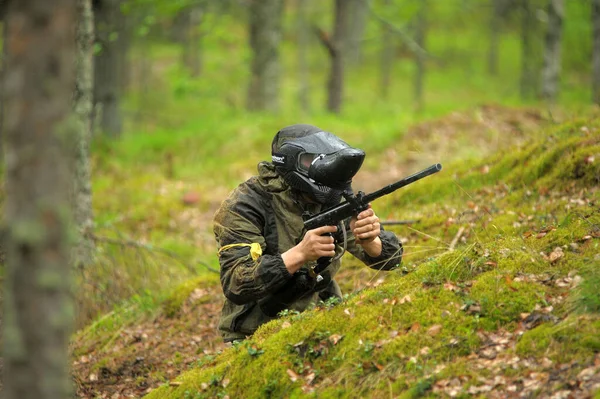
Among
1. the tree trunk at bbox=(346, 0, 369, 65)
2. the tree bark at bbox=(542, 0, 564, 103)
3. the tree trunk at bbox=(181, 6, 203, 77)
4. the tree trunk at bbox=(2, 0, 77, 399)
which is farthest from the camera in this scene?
the tree trunk at bbox=(346, 0, 369, 65)

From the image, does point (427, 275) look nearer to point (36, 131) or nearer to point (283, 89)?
point (36, 131)

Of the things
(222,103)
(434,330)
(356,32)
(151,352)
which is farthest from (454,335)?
(356,32)

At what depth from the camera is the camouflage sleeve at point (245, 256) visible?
4602 millimetres

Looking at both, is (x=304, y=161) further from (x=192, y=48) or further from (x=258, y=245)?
(x=192, y=48)

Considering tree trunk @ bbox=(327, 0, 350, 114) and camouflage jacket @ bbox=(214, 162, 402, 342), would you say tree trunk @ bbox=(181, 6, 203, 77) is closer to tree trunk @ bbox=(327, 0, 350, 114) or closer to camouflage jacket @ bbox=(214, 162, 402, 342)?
tree trunk @ bbox=(327, 0, 350, 114)

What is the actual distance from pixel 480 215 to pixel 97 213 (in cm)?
724

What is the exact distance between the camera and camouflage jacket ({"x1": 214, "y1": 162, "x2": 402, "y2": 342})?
466 centimetres

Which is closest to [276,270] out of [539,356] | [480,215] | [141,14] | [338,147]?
[338,147]

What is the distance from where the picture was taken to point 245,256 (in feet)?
15.6

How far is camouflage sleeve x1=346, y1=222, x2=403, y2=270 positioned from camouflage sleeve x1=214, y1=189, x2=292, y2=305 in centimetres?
67

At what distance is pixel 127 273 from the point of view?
313 inches

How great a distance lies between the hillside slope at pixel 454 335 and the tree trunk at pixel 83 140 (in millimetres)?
3237

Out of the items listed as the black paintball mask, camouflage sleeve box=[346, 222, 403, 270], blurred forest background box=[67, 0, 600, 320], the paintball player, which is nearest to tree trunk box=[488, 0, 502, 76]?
blurred forest background box=[67, 0, 600, 320]

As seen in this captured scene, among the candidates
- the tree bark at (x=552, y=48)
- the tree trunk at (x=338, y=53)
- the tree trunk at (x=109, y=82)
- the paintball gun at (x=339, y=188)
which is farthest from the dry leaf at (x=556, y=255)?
the tree trunk at (x=338, y=53)
